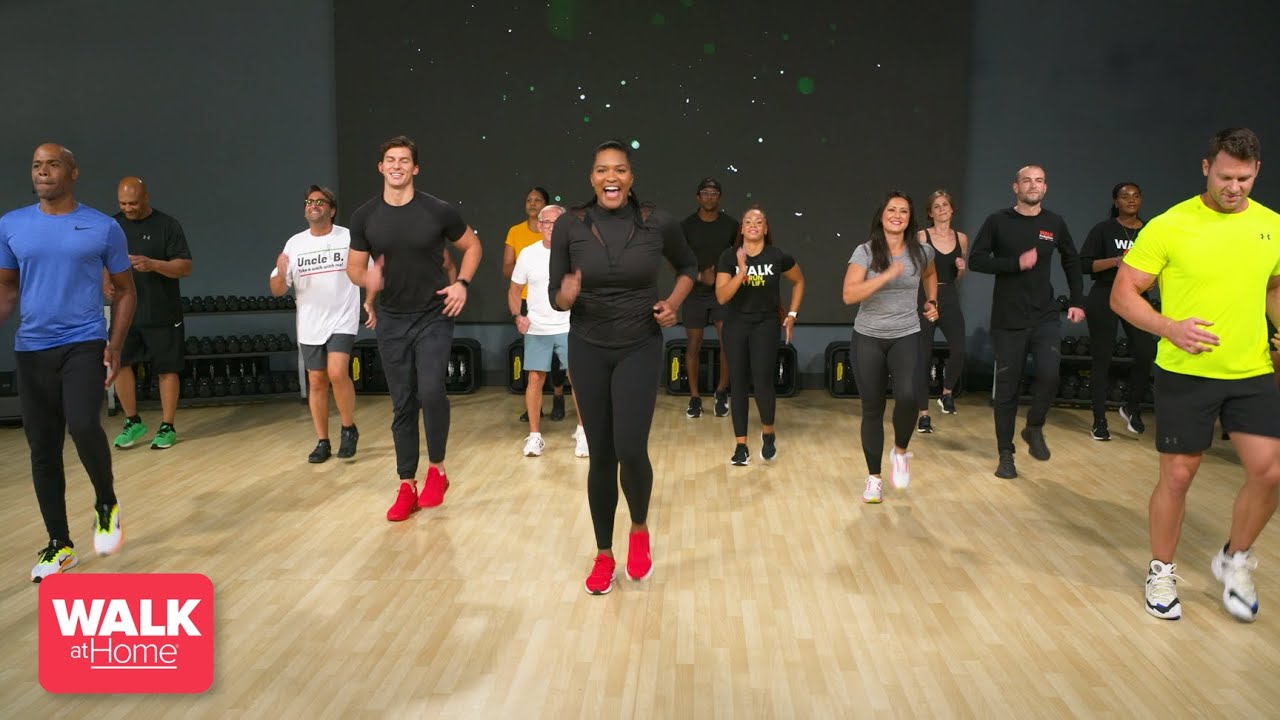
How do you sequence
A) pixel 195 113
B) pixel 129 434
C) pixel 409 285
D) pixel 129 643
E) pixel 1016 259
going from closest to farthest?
pixel 129 643
pixel 409 285
pixel 1016 259
pixel 129 434
pixel 195 113

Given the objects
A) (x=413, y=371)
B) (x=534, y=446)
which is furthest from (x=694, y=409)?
(x=413, y=371)

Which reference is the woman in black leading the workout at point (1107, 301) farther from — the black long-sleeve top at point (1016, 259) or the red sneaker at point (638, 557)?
the red sneaker at point (638, 557)

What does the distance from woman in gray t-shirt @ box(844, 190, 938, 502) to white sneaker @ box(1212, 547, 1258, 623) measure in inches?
61.7

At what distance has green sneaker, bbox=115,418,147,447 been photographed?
19.9 feet

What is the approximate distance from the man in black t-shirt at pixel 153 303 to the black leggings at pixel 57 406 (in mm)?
2385

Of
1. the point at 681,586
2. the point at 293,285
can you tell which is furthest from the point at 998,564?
the point at 293,285

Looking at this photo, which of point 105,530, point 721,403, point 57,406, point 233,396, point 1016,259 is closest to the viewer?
point 57,406

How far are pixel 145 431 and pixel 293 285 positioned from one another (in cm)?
170

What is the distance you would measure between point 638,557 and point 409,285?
1648 mm

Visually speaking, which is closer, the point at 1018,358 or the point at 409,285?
the point at 409,285

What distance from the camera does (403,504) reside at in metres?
4.49

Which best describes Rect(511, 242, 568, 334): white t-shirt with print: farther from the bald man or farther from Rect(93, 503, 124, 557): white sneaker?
Rect(93, 503, 124, 557): white sneaker

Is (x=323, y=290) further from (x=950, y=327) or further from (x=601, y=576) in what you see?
(x=950, y=327)

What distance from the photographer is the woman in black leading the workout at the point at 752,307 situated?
530cm
